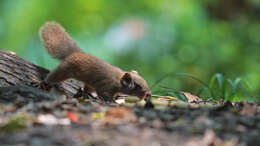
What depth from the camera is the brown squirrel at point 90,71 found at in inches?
204

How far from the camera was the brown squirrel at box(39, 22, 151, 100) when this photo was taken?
Answer: 518 centimetres

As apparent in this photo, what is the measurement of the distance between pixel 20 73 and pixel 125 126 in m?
2.30

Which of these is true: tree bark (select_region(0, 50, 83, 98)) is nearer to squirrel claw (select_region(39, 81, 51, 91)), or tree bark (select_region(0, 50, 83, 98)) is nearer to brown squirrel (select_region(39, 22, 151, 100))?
squirrel claw (select_region(39, 81, 51, 91))

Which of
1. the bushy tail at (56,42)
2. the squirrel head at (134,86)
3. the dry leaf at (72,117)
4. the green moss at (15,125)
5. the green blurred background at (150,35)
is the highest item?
the green blurred background at (150,35)

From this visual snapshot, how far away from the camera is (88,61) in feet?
17.2

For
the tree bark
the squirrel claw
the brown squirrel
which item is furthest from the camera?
the brown squirrel

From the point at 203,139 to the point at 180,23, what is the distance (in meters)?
7.50

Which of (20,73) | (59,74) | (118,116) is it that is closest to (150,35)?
(59,74)

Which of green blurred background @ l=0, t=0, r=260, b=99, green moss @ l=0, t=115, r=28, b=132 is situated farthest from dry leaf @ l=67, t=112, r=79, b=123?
green blurred background @ l=0, t=0, r=260, b=99

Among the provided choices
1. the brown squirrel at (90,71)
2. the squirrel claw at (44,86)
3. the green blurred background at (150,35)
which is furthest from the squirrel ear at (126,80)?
the green blurred background at (150,35)

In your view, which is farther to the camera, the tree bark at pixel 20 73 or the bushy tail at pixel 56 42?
the bushy tail at pixel 56 42

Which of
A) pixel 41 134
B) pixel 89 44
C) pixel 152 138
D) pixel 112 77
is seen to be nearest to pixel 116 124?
pixel 152 138

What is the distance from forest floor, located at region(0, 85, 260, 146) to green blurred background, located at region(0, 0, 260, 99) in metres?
5.59

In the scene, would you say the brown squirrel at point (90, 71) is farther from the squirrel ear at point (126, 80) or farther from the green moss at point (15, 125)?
the green moss at point (15, 125)
